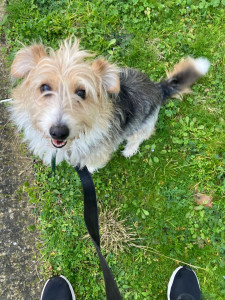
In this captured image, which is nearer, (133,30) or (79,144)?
(79,144)

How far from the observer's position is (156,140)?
3670 mm

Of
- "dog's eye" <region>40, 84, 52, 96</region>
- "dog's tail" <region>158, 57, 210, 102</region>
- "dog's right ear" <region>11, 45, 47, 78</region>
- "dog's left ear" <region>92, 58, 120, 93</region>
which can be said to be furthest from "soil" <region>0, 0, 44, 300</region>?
"dog's tail" <region>158, 57, 210, 102</region>

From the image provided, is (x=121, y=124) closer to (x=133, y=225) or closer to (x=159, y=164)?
(x=159, y=164)

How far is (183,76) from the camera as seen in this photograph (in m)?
2.94

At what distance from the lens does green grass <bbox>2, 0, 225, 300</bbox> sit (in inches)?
135

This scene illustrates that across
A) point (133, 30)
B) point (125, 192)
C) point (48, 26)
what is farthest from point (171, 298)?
point (48, 26)

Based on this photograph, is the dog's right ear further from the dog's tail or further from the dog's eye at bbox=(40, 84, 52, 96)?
the dog's tail

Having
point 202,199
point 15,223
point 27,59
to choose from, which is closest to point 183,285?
point 202,199

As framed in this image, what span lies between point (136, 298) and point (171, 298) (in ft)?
1.48

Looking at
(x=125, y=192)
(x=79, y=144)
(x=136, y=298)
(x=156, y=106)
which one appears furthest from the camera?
(x=125, y=192)

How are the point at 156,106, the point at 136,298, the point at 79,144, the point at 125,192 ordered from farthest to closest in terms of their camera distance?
the point at 125,192 < the point at 136,298 < the point at 156,106 < the point at 79,144

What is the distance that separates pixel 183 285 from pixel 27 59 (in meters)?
3.10

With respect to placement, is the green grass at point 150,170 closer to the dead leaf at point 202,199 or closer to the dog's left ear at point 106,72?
the dead leaf at point 202,199

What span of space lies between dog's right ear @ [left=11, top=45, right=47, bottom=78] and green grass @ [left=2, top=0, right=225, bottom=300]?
151 centimetres
